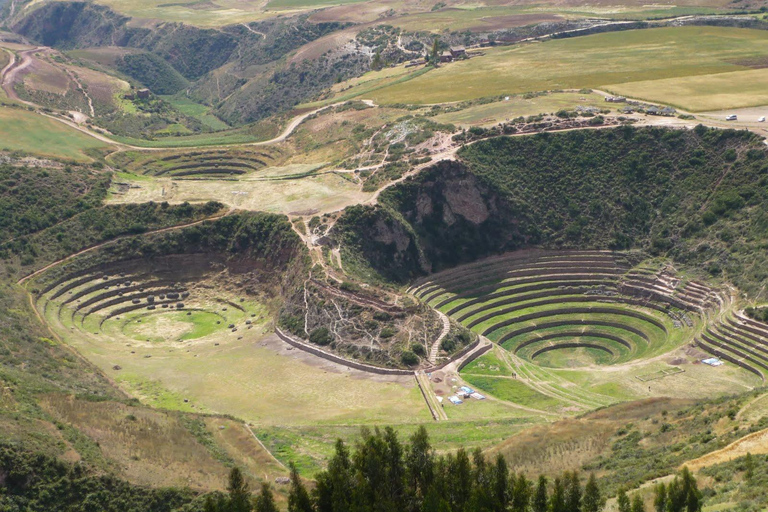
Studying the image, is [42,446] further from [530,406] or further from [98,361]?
[530,406]

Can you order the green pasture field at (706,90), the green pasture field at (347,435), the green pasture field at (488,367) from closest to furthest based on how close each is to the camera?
the green pasture field at (347,435) → the green pasture field at (488,367) → the green pasture field at (706,90)

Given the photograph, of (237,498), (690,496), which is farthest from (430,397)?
(690,496)

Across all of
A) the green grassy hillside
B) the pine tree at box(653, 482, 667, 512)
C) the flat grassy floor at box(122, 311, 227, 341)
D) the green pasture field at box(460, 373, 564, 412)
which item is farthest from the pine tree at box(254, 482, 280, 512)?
the green grassy hillside

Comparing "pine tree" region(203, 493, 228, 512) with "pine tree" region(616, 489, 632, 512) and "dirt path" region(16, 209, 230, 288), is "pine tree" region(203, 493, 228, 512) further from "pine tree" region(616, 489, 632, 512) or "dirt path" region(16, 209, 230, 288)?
"dirt path" region(16, 209, 230, 288)

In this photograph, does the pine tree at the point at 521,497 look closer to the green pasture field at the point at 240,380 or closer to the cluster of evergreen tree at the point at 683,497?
the cluster of evergreen tree at the point at 683,497

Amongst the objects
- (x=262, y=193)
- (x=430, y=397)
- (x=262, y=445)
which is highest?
(x=262, y=193)

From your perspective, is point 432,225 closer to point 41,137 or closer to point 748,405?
point 748,405

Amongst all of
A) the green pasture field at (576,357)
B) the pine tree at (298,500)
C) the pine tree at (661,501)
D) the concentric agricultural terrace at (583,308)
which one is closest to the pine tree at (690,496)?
the pine tree at (661,501)
